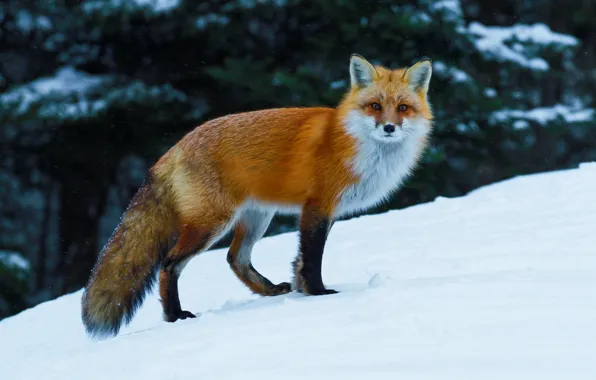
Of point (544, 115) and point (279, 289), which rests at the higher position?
point (279, 289)

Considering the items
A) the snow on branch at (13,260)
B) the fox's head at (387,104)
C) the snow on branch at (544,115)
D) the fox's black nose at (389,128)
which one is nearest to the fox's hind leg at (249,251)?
the fox's head at (387,104)

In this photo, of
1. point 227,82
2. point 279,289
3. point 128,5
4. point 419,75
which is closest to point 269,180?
point 279,289

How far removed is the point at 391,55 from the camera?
9984 mm

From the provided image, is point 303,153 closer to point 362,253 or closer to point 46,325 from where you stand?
point 362,253

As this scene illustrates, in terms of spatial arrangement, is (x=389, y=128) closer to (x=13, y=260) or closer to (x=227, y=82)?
(x=227, y=82)

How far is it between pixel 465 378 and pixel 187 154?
290cm

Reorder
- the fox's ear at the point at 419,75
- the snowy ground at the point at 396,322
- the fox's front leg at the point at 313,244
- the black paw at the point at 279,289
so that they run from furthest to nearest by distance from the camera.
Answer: the black paw at the point at 279,289
the fox's ear at the point at 419,75
the fox's front leg at the point at 313,244
the snowy ground at the point at 396,322

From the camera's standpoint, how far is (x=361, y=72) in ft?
16.1

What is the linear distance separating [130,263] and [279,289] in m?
1.07

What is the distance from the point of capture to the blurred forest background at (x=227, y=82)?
993 cm

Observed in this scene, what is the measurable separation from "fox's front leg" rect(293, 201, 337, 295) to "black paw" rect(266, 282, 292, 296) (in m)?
0.64

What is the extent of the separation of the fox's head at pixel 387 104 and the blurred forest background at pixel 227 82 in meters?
4.64

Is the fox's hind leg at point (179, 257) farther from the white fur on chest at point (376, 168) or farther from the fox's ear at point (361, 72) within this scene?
the fox's ear at point (361, 72)

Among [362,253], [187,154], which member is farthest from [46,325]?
[362,253]
